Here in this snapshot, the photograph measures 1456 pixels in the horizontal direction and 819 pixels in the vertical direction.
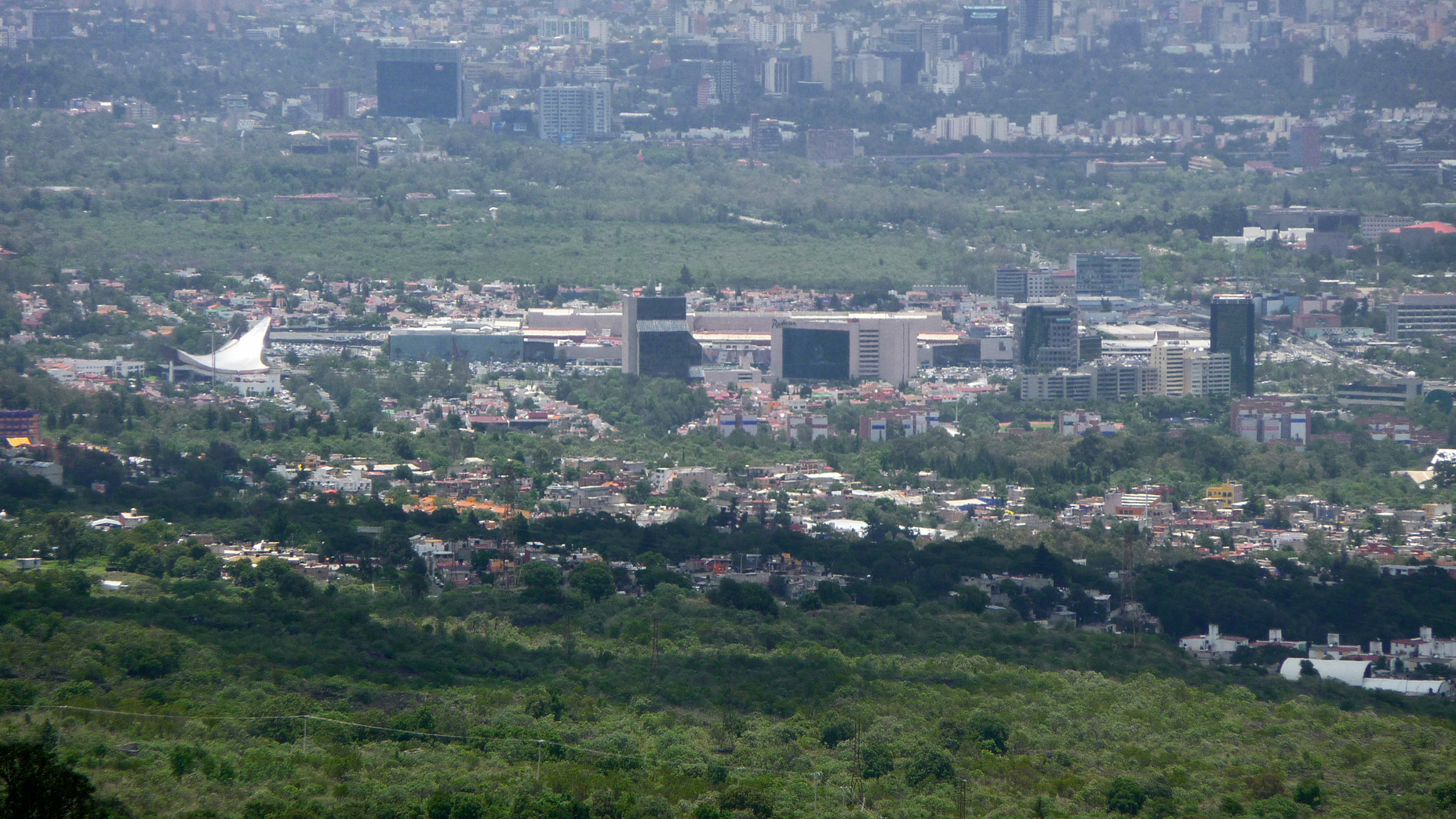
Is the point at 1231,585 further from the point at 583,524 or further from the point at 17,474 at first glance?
the point at 17,474

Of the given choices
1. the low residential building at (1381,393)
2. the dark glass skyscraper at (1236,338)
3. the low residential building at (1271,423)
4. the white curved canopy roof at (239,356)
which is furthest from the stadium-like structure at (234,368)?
the low residential building at (1381,393)

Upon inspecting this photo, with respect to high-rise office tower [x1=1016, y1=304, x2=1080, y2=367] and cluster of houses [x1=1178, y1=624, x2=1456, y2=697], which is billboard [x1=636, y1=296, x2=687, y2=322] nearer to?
high-rise office tower [x1=1016, y1=304, x2=1080, y2=367]

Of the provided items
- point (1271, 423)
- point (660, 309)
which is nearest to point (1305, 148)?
point (660, 309)

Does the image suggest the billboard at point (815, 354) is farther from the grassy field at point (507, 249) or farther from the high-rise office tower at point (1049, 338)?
the grassy field at point (507, 249)

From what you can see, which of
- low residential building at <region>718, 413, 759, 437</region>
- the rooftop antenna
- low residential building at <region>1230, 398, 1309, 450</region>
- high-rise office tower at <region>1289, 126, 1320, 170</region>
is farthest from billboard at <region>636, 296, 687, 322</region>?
high-rise office tower at <region>1289, 126, 1320, 170</region>

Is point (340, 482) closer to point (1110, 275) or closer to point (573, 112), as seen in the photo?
point (1110, 275)

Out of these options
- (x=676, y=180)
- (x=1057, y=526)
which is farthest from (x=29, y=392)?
(x=676, y=180)
